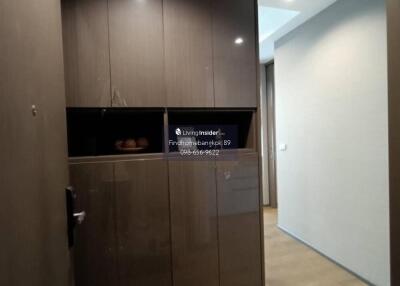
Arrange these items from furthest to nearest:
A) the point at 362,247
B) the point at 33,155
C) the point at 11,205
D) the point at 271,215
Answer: the point at 271,215
the point at 362,247
the point at 33,155
the point at 11,205

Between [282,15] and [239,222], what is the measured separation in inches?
93.0

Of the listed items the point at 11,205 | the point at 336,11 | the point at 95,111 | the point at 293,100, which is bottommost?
the point at 11,205

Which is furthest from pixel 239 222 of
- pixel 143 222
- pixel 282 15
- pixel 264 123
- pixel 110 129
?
pixel 264 123

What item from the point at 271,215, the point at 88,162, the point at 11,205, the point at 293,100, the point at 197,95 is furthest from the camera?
the point at 271,215

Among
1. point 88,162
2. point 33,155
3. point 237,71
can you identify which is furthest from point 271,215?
point 33,155

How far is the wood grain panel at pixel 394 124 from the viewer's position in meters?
0.89

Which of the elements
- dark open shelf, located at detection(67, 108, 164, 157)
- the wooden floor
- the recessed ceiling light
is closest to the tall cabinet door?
dark open shelf, located at detection(67, 108, 164, 157)

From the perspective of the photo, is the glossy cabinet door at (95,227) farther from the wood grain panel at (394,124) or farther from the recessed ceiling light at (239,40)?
the wood grain panel at (394,124)

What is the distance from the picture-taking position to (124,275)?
5.98 ft

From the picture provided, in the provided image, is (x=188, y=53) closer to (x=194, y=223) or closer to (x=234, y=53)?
(x=234, y=53)

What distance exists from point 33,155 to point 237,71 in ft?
5.07

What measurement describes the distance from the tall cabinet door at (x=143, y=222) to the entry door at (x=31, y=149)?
567 millimetres

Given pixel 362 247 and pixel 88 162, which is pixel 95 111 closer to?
pixel 88 162

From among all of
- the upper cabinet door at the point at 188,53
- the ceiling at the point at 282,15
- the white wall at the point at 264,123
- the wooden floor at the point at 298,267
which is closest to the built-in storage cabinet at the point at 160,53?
the upper cabinet door at the point at 188,53
